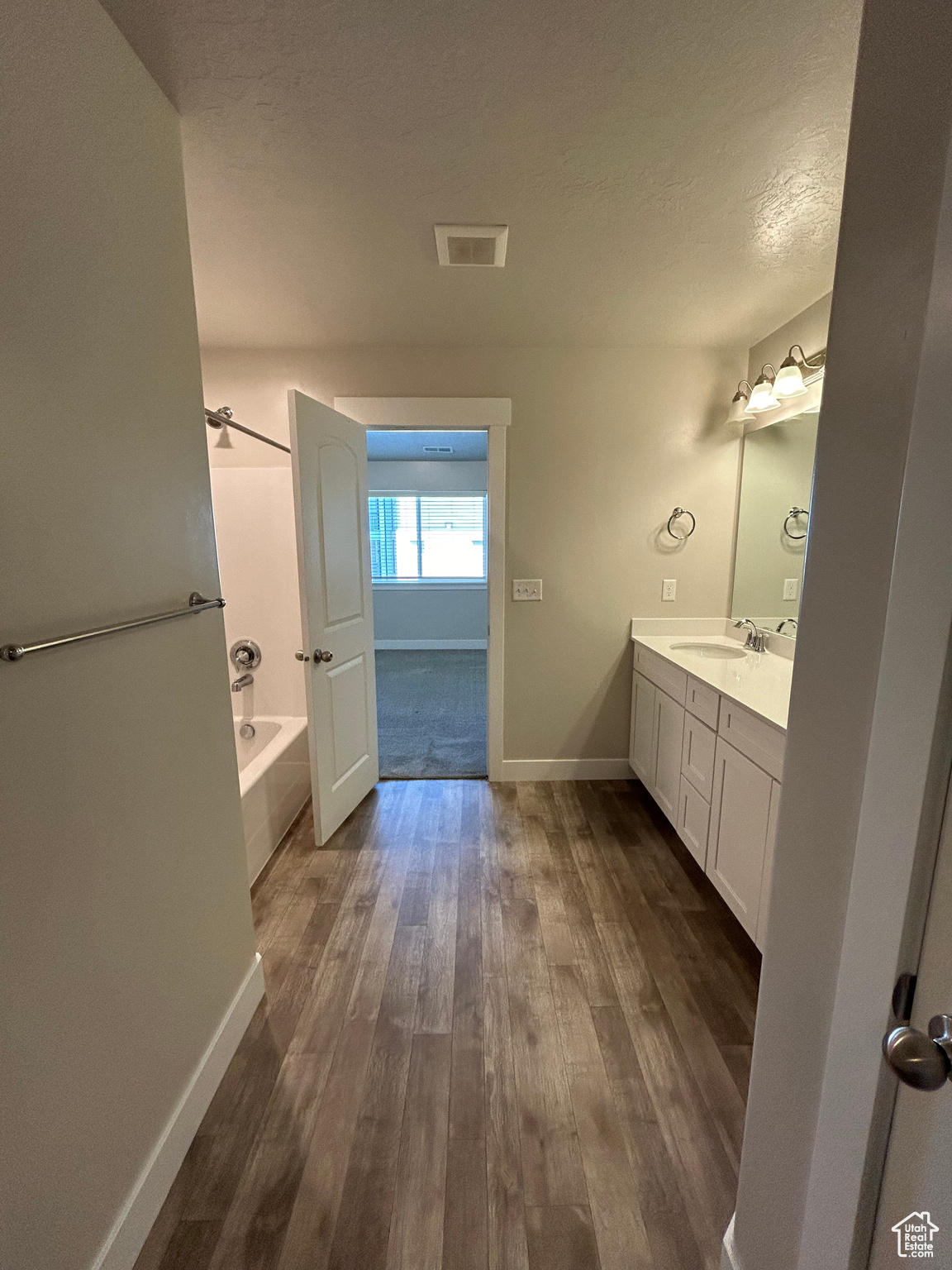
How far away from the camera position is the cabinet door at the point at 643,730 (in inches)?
99.7

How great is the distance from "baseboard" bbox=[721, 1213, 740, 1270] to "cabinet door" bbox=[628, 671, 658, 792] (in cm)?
166

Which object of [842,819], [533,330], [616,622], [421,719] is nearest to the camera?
[842,819]

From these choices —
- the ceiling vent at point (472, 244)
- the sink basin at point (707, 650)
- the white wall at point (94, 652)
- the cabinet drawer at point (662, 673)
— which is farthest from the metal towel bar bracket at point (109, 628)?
the sink basin at point (707, 650)

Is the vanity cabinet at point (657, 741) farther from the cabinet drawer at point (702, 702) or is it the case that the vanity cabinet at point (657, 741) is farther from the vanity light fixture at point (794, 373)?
the vanity light fixture at point (794, 373)

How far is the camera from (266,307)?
6.81 feet

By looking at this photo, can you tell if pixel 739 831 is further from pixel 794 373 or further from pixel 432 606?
pixel 432 606

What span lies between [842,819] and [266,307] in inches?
102

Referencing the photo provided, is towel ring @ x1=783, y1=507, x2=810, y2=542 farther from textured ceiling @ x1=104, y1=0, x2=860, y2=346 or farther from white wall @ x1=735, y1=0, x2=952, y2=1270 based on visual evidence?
white wall @ x1=735, y1=0, x2=952, y2=1270

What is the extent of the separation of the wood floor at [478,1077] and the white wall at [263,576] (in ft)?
3.36

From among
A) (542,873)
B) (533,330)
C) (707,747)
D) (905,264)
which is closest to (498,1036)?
(542,873)

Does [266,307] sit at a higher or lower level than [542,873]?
higher

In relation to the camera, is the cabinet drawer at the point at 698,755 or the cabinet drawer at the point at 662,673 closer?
the cabinet drawer at the point at 698,755

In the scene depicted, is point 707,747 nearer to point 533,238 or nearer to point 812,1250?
point 812,1250

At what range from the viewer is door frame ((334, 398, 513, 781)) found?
2549 mm
